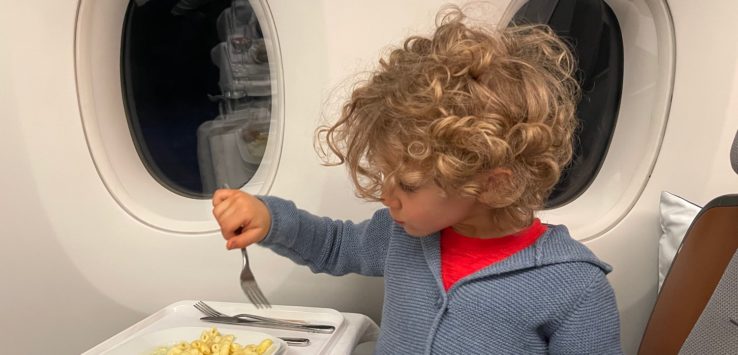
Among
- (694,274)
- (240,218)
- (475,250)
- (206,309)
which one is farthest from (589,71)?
(206,309)

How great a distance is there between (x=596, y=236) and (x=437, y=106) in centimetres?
73

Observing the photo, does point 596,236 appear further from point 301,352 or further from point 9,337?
point 9,337

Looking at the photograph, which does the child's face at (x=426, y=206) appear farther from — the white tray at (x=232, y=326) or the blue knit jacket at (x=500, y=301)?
the white tray at (x=232, y=326)

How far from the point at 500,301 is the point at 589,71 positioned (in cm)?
77

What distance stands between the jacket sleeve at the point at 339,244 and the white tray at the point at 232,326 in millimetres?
127

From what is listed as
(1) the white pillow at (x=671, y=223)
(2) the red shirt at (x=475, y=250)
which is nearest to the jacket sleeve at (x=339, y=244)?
(2) the red shirt at (x=475, y=250)

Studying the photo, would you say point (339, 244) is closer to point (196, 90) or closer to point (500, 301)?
point (500, 301)

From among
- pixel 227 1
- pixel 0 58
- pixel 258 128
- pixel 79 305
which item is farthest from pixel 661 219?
pixel 0 58

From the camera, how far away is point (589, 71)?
4.37 ft

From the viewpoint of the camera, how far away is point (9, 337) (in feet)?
4.84

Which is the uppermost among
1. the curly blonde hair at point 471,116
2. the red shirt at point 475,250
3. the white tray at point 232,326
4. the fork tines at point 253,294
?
the curly blonde hair at point 471,116

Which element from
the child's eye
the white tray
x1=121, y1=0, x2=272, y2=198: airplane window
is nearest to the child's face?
the child's eye

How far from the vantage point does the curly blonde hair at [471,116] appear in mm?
703

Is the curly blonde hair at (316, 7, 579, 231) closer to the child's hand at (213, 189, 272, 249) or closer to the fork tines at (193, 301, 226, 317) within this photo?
the child's hand at (213, 189, 272, 249)
